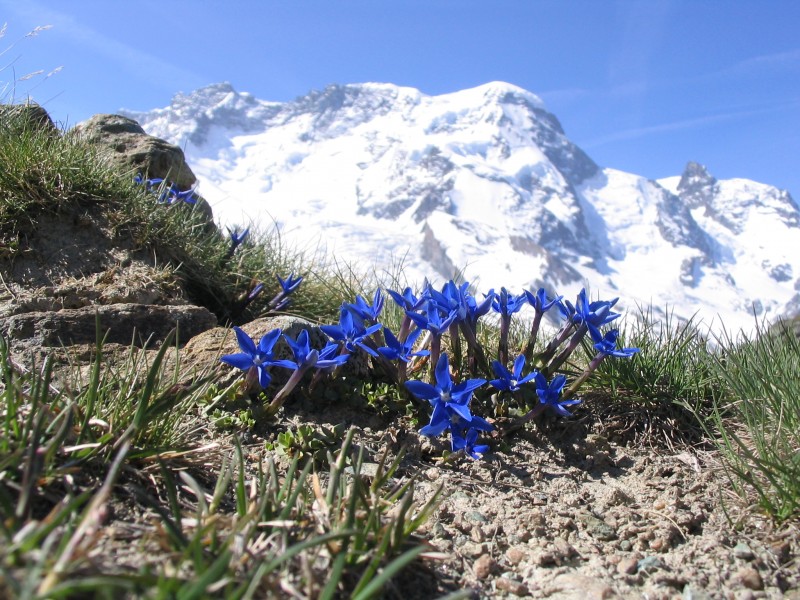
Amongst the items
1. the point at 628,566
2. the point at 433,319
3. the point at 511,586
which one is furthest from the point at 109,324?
the point at 628,566

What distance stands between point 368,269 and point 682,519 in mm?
4964

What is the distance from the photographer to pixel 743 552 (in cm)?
207

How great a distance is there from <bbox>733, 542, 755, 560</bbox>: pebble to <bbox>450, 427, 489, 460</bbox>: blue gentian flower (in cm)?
97

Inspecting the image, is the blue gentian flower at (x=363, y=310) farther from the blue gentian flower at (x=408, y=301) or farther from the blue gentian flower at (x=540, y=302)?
the blue gentian flower at (x=540, y=302)

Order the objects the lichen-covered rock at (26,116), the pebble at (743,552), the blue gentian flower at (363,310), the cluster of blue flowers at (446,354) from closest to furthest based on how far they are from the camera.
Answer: the pebble at (743,552) → the cluster of blue flowers at (446,354) → the blue gentian flower at (363,310) → the lichen-covered rock at (26,116)

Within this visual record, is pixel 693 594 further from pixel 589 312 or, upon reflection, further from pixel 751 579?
pixel 589 312

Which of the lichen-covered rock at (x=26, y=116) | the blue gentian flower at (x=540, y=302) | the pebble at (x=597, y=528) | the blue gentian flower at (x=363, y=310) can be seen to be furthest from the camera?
the lichen-covered rock at (x=26, y=116)

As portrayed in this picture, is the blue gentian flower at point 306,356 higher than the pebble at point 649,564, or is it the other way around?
the blue gentian flower at point 306,356

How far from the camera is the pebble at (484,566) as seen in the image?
1.99m

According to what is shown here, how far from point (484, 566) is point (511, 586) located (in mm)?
111

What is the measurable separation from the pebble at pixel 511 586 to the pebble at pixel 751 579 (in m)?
0.71

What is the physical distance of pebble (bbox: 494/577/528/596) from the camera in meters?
1.93

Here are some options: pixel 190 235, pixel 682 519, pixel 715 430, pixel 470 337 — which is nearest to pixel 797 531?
pixel 682 519

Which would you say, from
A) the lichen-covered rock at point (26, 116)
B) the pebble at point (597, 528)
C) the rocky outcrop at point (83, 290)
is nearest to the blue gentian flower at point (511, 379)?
the pebble at point (597, 528)
